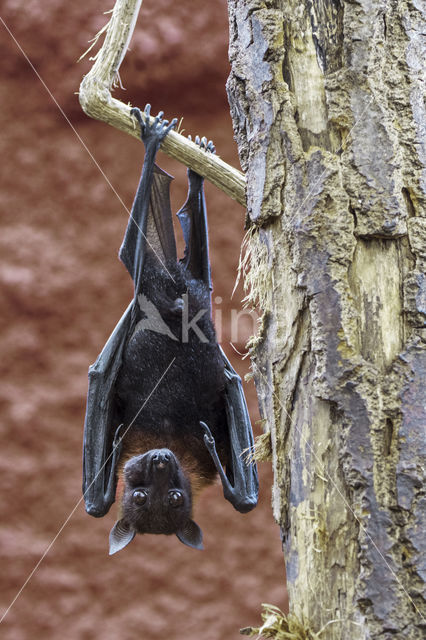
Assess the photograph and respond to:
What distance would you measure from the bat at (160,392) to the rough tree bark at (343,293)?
52 cm

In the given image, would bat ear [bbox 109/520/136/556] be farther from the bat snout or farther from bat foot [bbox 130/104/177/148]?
bat foot [bbox 130/104/177/148]

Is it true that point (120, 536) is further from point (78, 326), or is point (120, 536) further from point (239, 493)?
point (78, 326)

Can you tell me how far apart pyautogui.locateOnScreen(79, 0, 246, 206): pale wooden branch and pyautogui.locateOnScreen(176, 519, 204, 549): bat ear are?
2.71ft

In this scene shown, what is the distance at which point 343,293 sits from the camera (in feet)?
3.11

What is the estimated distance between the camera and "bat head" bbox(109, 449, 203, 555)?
1575 millimetres

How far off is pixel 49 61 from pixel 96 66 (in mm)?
1437

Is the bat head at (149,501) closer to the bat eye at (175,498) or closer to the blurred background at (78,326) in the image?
the bat eye at (175,498)

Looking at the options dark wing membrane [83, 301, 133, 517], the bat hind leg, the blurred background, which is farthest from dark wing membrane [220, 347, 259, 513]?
the blurred background

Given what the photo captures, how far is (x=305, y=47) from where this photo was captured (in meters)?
1.04

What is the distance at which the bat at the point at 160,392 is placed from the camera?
1.54 m

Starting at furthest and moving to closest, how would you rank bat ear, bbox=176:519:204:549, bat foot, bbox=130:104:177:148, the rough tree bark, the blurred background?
1. the blurred background
2. bat ear, bbox=176:519:204:549
3. bat foot, bbox=130:104:177:148
4. the rough tree bark

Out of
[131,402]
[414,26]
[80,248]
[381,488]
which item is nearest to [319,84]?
[414,26]

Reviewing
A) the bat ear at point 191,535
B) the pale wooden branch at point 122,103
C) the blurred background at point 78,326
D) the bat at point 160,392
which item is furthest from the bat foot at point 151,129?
the blurred background at point 78,326

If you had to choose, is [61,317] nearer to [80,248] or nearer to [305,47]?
[80,248]
